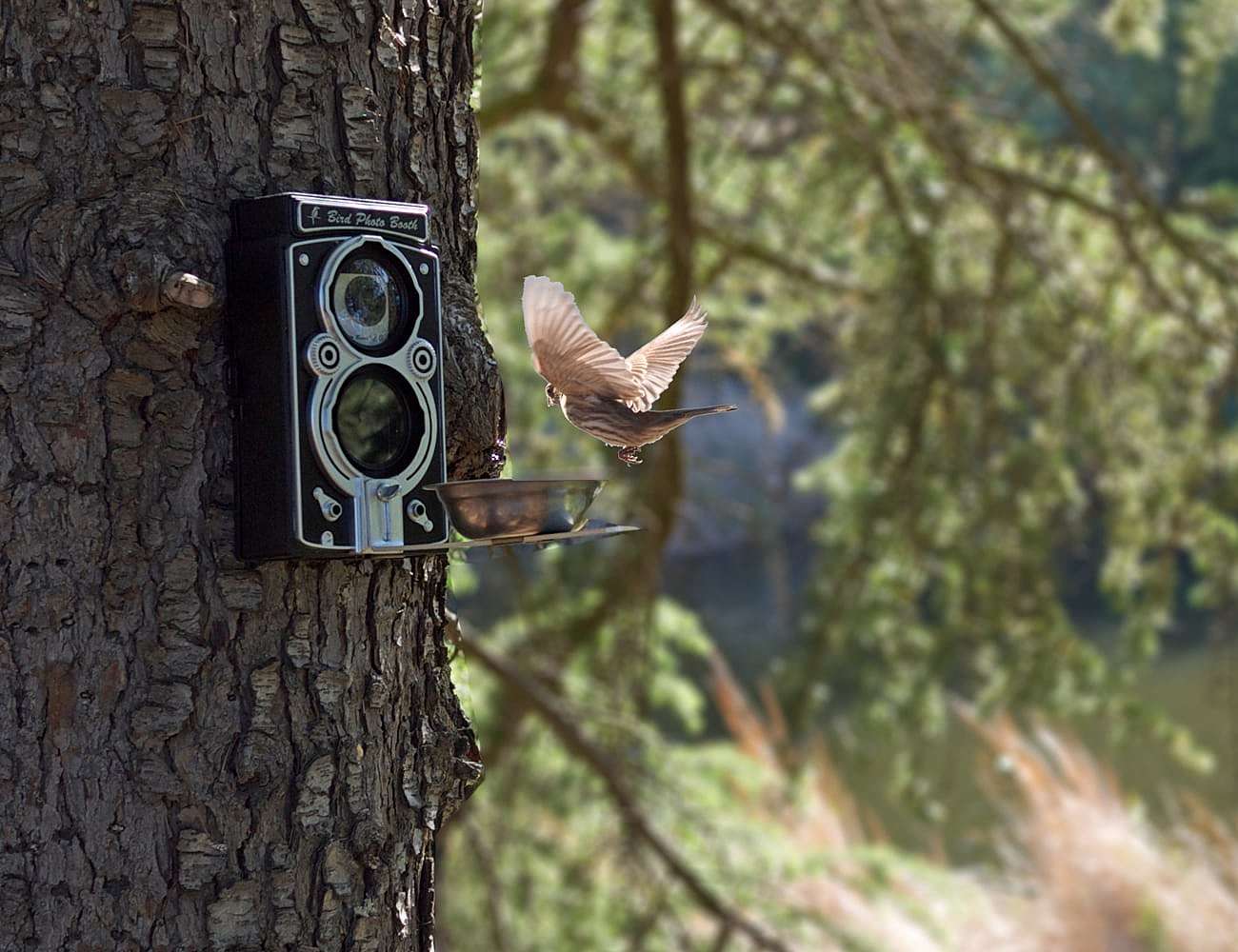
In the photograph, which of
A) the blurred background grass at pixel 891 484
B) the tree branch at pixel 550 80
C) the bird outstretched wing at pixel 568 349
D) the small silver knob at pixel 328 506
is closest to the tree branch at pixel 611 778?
the blurred background grass at pixel 891 484

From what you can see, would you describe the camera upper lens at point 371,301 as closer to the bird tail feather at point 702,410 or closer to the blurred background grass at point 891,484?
the bird tail feather at point 702,410

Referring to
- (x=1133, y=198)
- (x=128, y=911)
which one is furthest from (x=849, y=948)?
(x=128, y=911)

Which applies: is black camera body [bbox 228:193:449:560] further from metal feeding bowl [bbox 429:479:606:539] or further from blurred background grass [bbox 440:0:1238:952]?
blurred background grass [bbox 440:0:1238:952]

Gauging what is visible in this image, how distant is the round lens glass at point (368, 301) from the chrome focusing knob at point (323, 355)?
0.06 ft

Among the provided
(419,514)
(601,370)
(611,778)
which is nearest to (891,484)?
(611,778)

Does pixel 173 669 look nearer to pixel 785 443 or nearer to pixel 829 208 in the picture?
pixel 829 208

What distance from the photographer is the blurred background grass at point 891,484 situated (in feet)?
13.5

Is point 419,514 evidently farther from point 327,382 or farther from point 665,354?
point 665,354

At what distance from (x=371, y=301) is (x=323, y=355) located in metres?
0.07

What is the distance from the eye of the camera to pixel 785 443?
59.9 feet

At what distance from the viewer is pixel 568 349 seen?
3.66ft

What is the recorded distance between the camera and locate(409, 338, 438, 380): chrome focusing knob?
1.06 meters

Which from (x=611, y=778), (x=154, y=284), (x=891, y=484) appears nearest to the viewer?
(x=154, y=284)

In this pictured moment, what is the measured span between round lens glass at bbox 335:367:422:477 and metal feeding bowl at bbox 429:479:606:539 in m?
0.04
